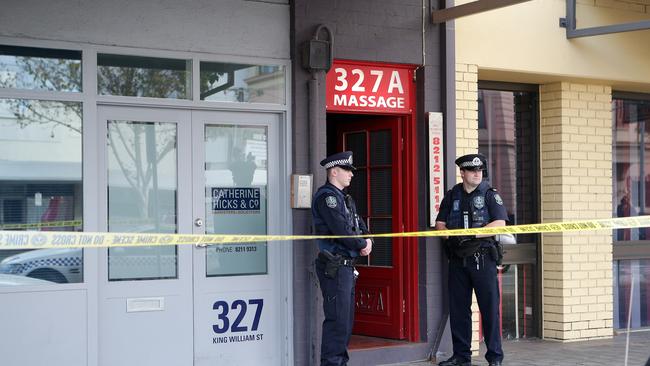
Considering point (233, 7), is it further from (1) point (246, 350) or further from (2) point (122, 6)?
(1) point (246, 350)

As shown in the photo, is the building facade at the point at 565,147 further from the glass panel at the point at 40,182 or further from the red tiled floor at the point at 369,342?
the glass panel at the point at 40,182

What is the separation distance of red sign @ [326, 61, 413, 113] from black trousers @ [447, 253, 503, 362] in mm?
1674

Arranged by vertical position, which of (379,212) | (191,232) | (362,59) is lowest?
(191,232)

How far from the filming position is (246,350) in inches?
319

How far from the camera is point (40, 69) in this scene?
7.28 meters

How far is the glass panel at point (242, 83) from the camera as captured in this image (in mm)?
8031

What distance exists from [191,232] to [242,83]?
4.65 feet

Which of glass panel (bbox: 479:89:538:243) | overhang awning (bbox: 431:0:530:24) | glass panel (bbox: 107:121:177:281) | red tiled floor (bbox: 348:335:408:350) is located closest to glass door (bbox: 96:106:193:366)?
glass panel (bbox: 107:121:177:281)

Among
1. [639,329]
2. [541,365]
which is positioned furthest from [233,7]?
[639,329]

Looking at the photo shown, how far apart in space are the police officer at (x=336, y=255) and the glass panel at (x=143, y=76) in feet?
4.81

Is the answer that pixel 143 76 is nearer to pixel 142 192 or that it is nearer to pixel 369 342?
pixel 142 192

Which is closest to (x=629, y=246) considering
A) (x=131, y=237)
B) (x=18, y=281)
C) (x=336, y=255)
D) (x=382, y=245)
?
(x=382, y=245)

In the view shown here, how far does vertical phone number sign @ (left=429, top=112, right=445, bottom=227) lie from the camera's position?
A: 349 inches

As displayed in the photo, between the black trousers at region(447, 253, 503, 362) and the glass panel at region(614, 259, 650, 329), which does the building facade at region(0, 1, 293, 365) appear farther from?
the glass panel at region(614, 259, 650, 329)
